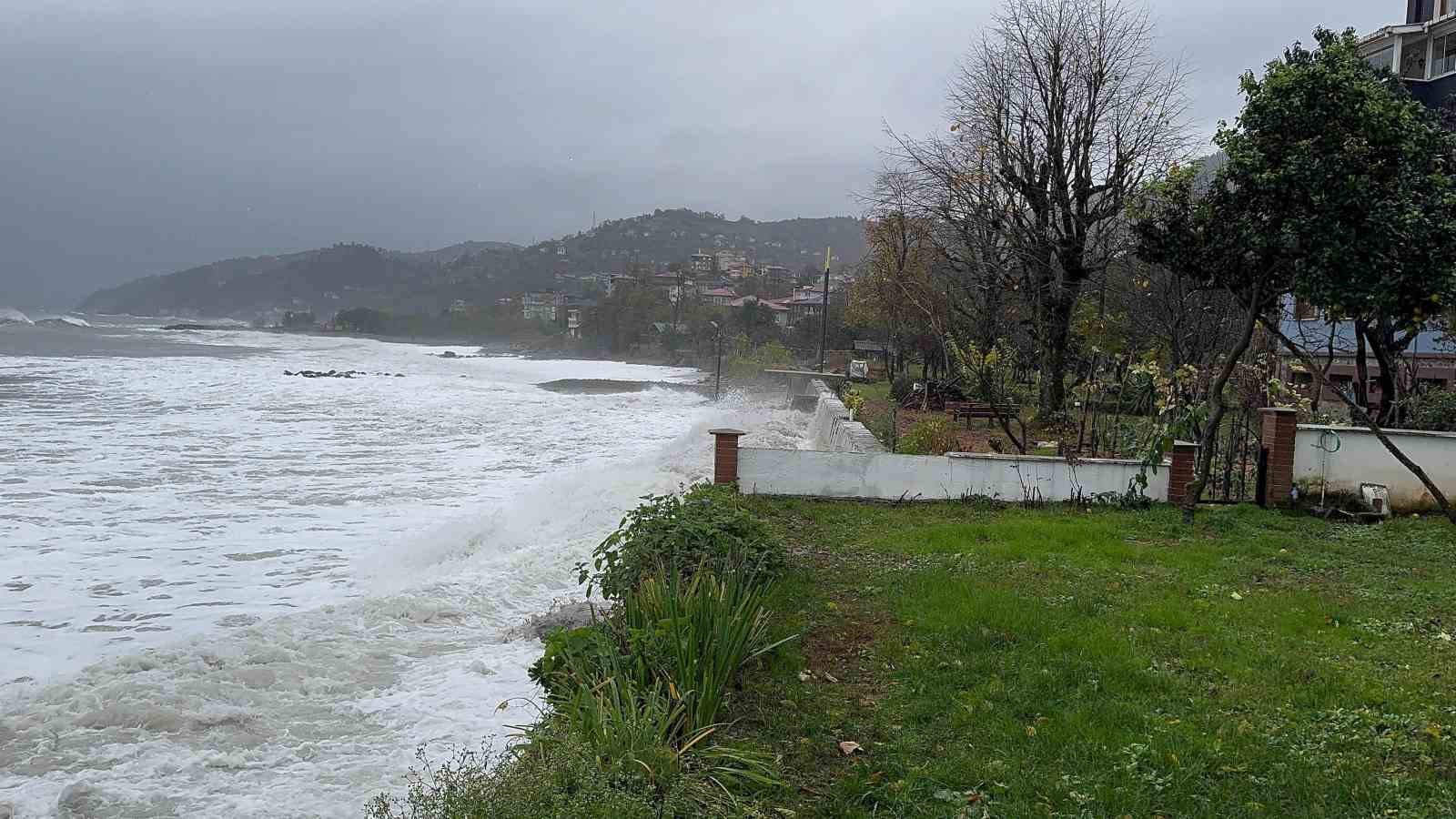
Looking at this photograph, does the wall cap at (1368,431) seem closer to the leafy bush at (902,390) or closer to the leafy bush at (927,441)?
the leafy bush at (927,441)

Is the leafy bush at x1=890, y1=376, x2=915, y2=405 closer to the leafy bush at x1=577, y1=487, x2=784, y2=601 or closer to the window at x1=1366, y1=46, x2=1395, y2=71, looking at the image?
the window at x1=1366, y1=46, x2=1395, y2=71

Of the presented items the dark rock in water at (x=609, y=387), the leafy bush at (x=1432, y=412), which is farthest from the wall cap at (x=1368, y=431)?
the dark rock in water at (x=609, y=387)

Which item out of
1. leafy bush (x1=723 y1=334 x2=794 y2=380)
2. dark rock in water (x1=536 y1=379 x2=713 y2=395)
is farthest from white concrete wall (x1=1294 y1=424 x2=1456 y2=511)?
dark rock in water (x1=536 y1=379 x2=713 y2=395)

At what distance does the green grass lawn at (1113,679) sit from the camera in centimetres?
401

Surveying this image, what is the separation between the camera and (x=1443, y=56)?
2725cm

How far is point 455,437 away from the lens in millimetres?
22781

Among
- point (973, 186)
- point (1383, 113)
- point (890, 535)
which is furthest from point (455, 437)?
point (1383, 113)

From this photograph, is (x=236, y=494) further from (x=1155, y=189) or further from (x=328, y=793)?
(x=1155, y=189)

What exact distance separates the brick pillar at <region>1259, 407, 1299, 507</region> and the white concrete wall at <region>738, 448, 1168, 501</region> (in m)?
1.09

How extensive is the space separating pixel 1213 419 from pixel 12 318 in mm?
138257

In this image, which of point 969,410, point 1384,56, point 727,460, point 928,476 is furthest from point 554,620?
point 1384,56

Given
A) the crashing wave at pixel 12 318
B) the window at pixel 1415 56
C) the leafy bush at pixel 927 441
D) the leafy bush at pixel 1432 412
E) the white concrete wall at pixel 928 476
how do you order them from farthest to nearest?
the crashing wave at pixel 12 318 < the window at pixel 1415 56 < the leafy bush at pixel 927 441 < the leafy bush at pixel 1432 412 < the white concrete wall at pixel 928 476

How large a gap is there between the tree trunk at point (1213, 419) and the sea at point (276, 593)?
243 inches

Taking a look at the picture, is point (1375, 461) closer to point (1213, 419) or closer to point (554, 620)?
point (1213, 419)
